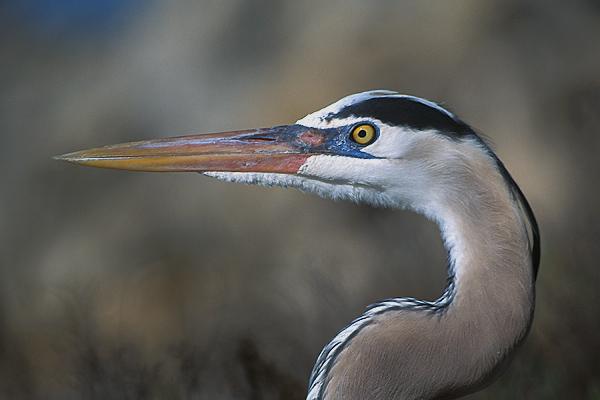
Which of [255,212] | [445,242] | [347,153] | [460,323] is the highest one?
[347,153]

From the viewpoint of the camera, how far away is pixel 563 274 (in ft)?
11.0

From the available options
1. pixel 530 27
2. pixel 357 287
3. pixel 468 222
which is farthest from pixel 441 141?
pixel 530 27

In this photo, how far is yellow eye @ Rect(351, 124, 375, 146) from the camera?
5.07 feet

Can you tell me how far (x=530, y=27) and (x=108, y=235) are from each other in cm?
230

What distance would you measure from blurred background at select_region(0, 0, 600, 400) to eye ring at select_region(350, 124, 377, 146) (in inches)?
65.7

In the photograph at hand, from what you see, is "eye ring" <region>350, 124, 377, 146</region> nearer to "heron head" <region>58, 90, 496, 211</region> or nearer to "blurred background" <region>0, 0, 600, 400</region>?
"heron head" <region>58, 90, 496, 211</region>

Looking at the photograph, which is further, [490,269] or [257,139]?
[257,139]

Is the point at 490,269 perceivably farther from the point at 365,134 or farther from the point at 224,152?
the point at 224,152

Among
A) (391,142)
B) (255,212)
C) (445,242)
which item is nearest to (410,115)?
Answer: (391,142)

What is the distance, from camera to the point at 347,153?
1.57 metres

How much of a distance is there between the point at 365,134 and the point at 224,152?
10.8 inches

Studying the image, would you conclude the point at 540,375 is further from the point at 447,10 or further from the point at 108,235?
the point at 108,235

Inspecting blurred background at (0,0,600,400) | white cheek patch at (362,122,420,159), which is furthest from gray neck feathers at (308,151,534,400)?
blurred background at (0,0,600,400)

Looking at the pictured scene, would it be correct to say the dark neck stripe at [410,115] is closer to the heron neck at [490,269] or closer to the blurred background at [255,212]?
the heron neck at [490,269]
